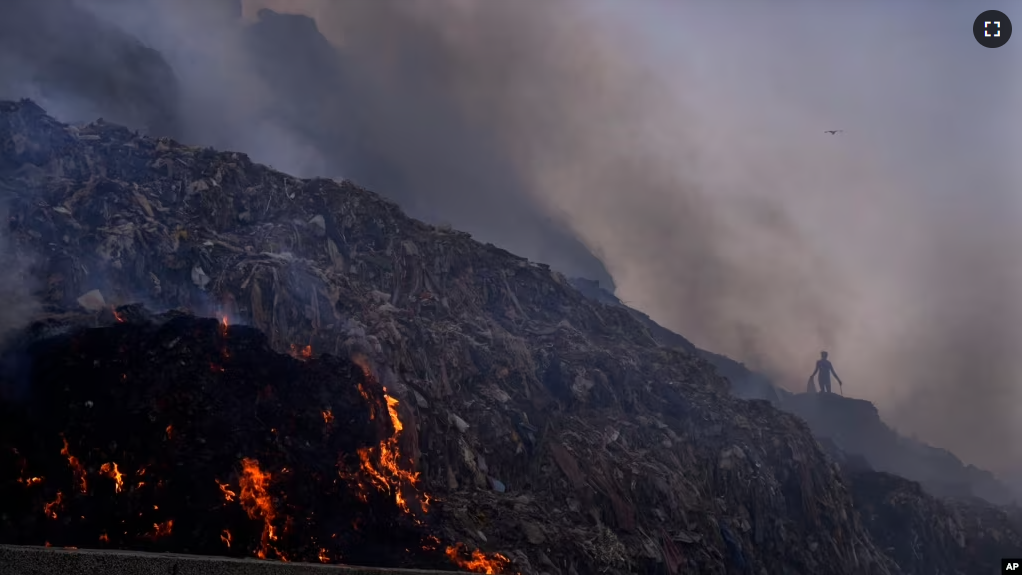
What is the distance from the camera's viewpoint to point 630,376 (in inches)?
1505

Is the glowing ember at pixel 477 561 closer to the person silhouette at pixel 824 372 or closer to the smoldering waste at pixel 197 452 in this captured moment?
the smoldering waste at pixel 197 452

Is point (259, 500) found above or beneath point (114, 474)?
above

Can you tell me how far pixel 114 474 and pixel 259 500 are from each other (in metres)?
3.83

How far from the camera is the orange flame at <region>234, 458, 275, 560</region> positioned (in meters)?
18.7

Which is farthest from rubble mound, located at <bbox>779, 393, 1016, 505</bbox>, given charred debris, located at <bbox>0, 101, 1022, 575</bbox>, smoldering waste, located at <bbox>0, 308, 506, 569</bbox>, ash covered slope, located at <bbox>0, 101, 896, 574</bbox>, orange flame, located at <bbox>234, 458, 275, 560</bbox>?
orange flame, located at <bbox>234, 458, 275, 560</bbox>

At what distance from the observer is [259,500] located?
63.4 feet

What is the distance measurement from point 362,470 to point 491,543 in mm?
5040

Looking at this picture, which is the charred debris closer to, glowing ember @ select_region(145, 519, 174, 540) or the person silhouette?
glowing ember @ select_region(145, 519, 174, 540)

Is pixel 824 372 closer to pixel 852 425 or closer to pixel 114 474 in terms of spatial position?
pixel 852 425

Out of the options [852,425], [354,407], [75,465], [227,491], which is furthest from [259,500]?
[852,425]

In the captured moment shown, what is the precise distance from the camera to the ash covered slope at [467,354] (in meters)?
26.1

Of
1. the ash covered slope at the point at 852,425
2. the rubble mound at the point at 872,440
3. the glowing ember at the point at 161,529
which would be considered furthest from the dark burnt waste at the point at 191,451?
the rubble mound at the point at 872,440

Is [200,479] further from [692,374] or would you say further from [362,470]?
[692,374]

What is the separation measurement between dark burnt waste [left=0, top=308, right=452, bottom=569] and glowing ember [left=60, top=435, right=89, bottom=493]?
0.03 metres
